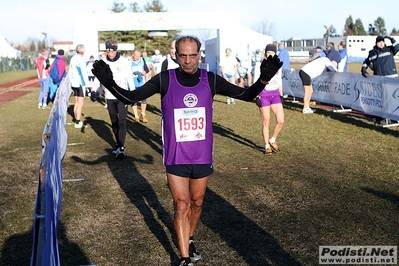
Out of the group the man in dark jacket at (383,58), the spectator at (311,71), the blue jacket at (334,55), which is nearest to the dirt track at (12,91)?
the spectator at (311,71)

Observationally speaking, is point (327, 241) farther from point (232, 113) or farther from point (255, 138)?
point (232, 113)

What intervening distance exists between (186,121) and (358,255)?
6.80 feet

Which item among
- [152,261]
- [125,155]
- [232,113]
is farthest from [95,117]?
[152,261]

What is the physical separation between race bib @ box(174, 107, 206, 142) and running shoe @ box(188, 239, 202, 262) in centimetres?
109

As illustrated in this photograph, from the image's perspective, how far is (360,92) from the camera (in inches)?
527

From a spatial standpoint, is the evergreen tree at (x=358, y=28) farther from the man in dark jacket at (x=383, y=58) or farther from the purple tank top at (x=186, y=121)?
the purple tank top at (x=186, y=121)

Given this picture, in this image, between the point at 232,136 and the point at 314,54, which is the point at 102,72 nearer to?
the point at 232,136

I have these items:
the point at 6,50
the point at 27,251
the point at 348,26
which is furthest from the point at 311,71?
the point at 348,26

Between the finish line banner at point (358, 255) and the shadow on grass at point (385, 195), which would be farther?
the shadow on grass at point (385, 195)

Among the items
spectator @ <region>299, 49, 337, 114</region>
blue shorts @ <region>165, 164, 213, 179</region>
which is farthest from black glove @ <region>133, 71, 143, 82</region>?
blue shorts @ <region>165, 164, 213, 179</region>

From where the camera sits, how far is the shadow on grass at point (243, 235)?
452cm

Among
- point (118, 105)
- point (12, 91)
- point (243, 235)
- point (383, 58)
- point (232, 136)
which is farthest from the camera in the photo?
point (12, 91)

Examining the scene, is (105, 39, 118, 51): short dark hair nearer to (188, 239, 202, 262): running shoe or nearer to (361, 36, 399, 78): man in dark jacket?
(188, 239, 202, 262): running shoe

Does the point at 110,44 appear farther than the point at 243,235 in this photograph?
Yes
